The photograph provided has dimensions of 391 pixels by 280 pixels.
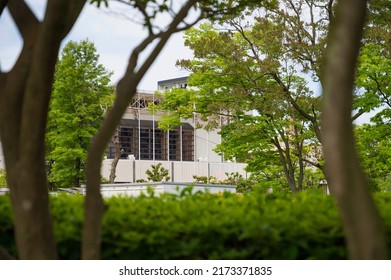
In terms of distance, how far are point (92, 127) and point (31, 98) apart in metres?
31.4

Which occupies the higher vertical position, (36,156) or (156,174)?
(156,174)

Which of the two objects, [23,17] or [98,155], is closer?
[98,155]

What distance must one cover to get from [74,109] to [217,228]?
32.4 metres

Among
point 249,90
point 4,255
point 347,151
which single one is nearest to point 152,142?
point 249,90

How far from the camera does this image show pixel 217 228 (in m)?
4.99

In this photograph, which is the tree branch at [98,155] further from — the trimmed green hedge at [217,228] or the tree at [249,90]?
the tree at [249,90]

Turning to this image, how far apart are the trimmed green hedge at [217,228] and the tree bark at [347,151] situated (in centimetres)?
100

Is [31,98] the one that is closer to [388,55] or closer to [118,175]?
[388,55]

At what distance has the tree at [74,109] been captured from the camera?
117ft

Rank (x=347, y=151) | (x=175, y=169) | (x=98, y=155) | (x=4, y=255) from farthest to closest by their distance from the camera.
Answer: (x=175, y=169) → (x=4, y=255) → (x=98, y=155) → (x=347, y=151)

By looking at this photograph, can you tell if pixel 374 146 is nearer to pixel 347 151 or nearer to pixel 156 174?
pixel 156 174

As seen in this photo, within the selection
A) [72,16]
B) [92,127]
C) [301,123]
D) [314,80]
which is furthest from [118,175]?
[72,16]

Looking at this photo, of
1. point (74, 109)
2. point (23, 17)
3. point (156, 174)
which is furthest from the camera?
point (156, 174)

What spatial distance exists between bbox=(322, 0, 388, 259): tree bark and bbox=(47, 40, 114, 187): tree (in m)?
31.6
